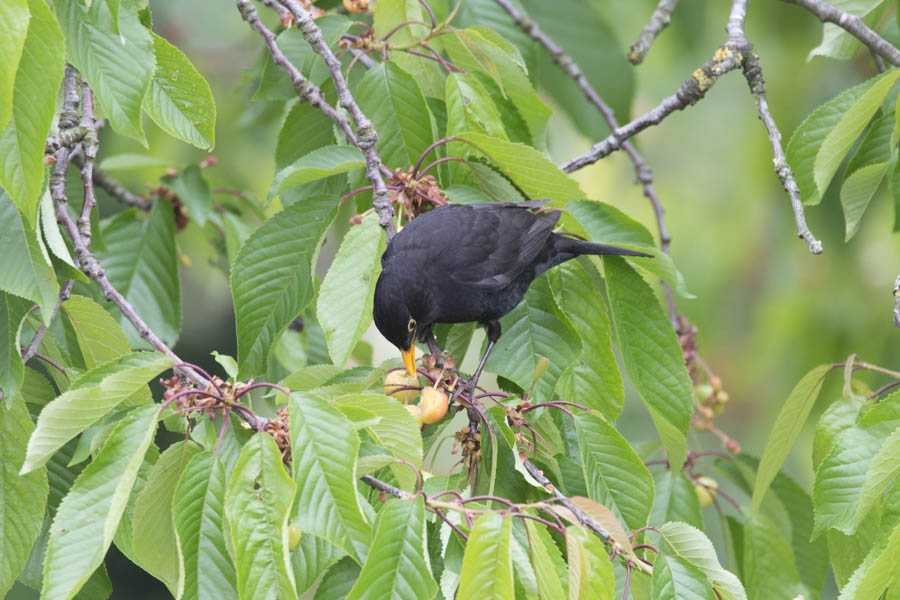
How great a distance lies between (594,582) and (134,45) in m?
1.37

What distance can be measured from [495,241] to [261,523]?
1652 millimetres

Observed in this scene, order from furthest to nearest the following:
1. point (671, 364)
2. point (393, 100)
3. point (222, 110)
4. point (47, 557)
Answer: point (222, 110)
point (393, 100)
point (671, 364)
point (47, 557)

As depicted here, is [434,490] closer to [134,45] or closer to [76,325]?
[76,325]

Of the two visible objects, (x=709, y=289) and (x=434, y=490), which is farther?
(x=709, y=289)

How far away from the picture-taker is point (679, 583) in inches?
70.3

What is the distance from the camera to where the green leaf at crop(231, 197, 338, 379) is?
7.75 ft

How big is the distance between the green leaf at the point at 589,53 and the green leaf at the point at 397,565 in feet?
8.80

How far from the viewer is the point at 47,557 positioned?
1516mm

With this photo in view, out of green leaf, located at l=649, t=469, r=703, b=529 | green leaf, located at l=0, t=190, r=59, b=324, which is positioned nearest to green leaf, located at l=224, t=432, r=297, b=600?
green leaf, located at l=0, t=190, r=59, b=324

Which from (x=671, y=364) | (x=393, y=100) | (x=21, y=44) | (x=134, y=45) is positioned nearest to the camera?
(x=21, y=44)

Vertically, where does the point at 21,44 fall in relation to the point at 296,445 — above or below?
above

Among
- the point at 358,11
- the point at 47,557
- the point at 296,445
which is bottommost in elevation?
the point at 47,557

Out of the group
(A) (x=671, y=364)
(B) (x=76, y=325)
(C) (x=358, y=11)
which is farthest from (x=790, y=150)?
(B) (x=76, y=325)

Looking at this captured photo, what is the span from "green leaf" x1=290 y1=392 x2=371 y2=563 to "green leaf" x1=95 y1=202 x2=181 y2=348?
78.4 inches
